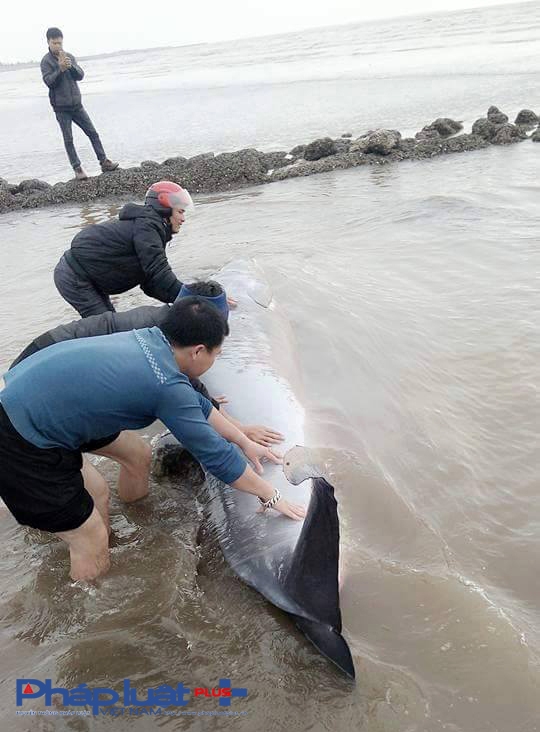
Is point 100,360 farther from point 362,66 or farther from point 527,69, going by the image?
point 362,66

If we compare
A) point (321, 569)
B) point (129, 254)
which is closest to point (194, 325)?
point (321, 569)

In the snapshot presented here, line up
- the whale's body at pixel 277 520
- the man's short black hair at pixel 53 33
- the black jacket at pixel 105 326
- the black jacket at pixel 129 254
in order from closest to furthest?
the whale's body at pixel 277 520 → the black jacket at pixel 105 326 → the black jacket at pixel 129 254 → the man's short black hair at pixel 53 33

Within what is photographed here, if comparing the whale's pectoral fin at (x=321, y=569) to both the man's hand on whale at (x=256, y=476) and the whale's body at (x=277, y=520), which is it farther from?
the man's hand on whale at (x=256, y=476)

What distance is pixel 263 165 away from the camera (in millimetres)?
12586

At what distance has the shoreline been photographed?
11914mm

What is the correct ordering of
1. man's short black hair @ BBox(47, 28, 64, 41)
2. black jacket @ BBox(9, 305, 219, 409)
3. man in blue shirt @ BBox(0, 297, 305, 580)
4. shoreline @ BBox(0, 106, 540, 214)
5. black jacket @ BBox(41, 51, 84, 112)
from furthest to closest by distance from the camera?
shoreline @ BBox(0, 106, 540, 214) < black jacket @ BBox(41, 51, 84, 112) < man's short black hair @ BBox(47, 28, 64, 41) < black jacket @ BBox(9, 305, 219, 409) < man in blue shirt @ BBox(0, 297, 305, 580)

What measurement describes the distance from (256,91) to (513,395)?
24032 mm

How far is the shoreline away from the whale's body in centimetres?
730

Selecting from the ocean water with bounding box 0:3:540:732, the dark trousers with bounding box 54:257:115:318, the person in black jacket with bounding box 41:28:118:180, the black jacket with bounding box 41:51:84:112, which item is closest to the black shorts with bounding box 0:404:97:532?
the ocean water with bounding box 0:3:540:732

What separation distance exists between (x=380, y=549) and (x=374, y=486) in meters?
0.55

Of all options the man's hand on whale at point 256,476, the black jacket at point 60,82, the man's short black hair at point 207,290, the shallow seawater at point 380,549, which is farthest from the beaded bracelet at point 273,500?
the black jacket at point 60,82

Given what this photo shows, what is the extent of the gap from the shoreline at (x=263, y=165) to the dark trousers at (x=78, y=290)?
7.11 m

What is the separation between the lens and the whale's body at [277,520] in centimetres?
264

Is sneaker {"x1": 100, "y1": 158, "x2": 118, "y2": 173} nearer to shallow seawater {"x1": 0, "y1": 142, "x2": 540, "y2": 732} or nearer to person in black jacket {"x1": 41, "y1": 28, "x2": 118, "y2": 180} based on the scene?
person in black jacket {"x1": 41, "y1": 28, "x2": 118, "y2": 180}
